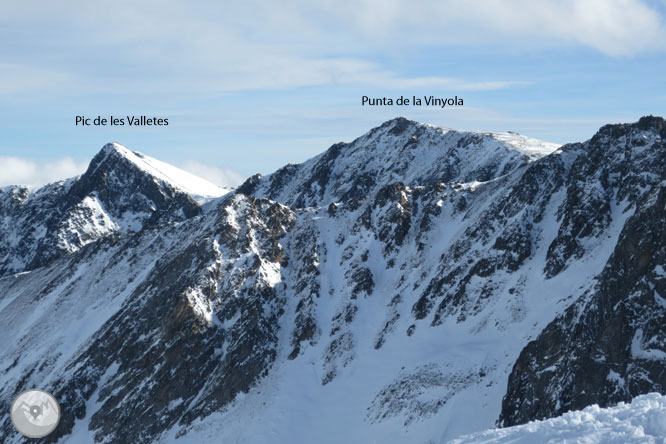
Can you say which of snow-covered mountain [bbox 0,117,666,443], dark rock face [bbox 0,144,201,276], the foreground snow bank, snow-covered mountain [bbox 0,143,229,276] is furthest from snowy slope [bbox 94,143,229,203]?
the foreground snow bank

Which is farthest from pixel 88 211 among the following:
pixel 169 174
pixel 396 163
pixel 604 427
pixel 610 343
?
pixel 604 427

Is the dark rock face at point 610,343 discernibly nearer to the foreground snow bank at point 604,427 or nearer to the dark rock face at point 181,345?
the foreground snow bank at point 604,427

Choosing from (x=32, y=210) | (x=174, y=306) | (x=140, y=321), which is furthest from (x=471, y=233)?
(x=32, y=210)

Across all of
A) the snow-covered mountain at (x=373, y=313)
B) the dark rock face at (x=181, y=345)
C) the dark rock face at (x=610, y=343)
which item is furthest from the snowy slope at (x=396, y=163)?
the dark rock face at (x=610, y=343)

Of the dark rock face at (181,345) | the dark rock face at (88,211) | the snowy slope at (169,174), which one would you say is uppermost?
the snowy slope at (169,174)

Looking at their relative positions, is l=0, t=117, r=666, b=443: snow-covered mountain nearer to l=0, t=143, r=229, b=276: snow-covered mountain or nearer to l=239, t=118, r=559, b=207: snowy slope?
l=239, t=118, r=559, b=207: snowy slope

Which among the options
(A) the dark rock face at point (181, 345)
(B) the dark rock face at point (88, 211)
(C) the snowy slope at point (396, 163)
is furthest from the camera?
(B) the dark rock face at point (88, 211)
